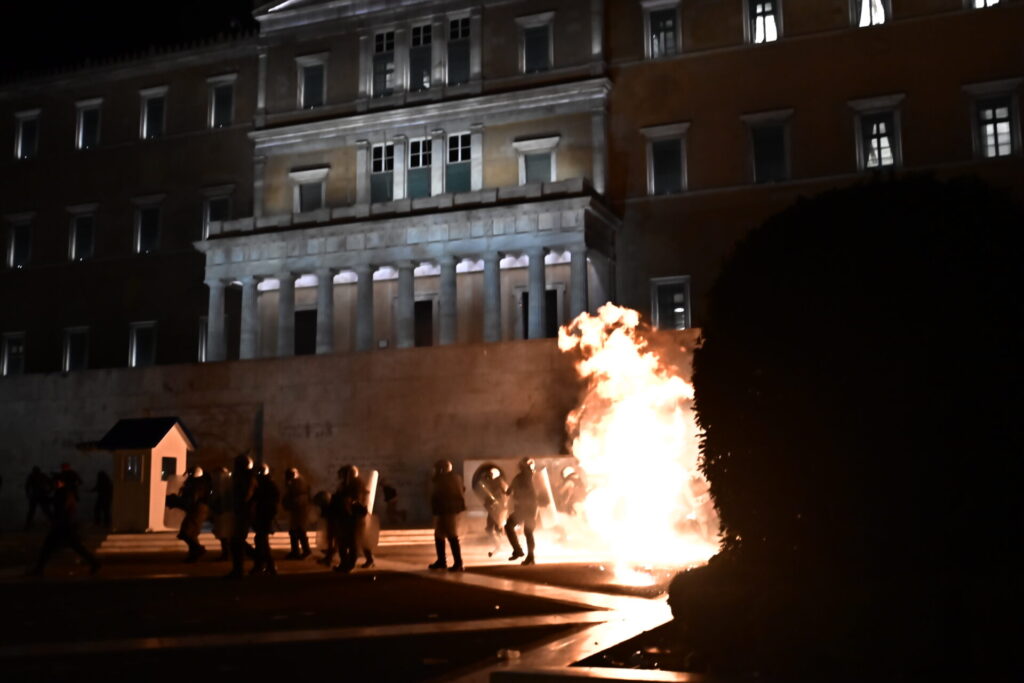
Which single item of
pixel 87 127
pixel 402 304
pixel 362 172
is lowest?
pixel 402 304

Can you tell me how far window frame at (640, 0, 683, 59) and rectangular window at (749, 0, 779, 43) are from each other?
7.70ft

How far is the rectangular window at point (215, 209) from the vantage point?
40.2 m

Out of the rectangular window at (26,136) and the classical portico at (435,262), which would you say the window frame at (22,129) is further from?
the classical portico at (435,262)

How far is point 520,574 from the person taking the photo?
562 inches

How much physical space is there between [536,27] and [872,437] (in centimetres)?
3095

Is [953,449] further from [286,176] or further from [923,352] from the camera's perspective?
[286,176]

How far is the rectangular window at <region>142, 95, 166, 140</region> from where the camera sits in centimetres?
4206

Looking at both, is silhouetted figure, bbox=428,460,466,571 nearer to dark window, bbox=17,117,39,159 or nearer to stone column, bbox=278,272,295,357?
stone column, bbox=278,272,295,357

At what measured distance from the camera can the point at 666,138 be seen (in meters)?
34.5

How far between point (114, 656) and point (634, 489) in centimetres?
1278

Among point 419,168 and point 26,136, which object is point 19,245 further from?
point 419,168

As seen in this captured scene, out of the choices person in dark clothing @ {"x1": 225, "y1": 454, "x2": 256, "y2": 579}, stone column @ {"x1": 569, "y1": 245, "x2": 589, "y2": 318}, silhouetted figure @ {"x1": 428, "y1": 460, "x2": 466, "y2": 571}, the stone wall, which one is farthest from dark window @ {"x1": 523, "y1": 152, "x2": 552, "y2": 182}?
person in dark clothing @ {"x1": 225, "y1": 454, "x2": 256, "y2": 579}

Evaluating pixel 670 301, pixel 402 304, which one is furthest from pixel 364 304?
pixel 670 301

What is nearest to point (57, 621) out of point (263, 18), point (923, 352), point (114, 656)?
point (114, 656)
